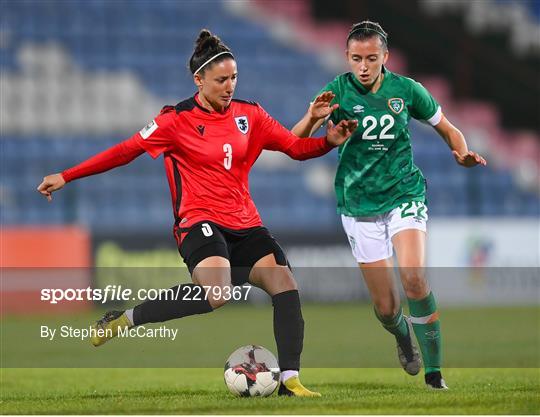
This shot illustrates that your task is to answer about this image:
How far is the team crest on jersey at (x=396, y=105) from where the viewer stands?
22.4 feet

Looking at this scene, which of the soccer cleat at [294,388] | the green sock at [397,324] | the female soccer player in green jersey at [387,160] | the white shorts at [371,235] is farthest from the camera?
the green sock at [397,324]

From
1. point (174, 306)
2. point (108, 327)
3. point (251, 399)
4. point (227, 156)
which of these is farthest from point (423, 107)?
point (108, 327)

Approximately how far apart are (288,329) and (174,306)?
67 centimetres

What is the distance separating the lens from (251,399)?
20.2ft

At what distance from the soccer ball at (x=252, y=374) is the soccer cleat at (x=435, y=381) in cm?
106

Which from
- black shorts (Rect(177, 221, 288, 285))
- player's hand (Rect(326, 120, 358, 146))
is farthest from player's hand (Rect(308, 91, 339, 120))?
black shorts (Rect(177, 221, 288, 285))

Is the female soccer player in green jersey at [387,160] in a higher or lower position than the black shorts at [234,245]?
higher

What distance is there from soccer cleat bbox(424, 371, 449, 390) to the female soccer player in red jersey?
0.89 m

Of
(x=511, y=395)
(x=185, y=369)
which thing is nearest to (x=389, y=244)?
(x=511, y=395)

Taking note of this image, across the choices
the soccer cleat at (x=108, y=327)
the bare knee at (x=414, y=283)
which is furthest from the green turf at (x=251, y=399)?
the bare knee at (x=414, y=283)

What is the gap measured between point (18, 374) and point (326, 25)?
15182 millimetres

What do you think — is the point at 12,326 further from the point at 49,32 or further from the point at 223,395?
the point at 49,32

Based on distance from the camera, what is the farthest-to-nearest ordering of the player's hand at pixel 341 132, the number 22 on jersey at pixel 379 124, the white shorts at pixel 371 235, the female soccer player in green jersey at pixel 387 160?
the white shorts at pixel 371 235, the number 22 on jersey at pixel 379 124, the female soccer player in green jersey at pixel 387 160, the player's hand at pixel 341 132

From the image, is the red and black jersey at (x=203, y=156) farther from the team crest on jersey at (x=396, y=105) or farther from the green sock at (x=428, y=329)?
the green sock at (x=428, y=329)
